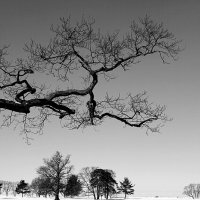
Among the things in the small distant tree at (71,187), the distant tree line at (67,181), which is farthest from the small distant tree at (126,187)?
the small distant tree at (71,187)

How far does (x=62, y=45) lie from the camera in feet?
36.2

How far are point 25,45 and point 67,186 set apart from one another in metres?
79.3

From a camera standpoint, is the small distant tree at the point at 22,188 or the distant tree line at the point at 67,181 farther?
the small distant tree at the point at 22,188

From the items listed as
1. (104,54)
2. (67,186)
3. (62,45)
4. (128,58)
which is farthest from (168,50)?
(67,186)

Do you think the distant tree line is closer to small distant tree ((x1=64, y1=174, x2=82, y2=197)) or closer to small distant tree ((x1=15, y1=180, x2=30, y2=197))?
small distant tree ((x1=64, y1=174, x2=82, y2=197))

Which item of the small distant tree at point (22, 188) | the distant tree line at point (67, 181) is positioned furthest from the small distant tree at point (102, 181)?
the small distant tree at point (22, 188)

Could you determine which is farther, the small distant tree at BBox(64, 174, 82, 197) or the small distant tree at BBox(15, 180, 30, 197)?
the small distant tree at BBox(15, 180, 30, 197)

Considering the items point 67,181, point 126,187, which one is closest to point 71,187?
point 67,181

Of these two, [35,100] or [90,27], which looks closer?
[35,100]

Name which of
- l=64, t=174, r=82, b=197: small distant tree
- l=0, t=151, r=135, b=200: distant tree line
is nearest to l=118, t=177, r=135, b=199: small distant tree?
l=0, t=151, r=135, b=200: distant tree line

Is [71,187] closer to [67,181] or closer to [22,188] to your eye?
[67,181]

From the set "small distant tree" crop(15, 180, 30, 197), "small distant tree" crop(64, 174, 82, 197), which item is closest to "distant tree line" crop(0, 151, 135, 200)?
"small distant tree" crop(64, 174, 82, 197)

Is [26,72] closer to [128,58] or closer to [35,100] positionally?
[35,100]

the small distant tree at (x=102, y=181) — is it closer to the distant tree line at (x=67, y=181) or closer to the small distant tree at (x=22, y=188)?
the distant tree line at (x=67, y=181)
